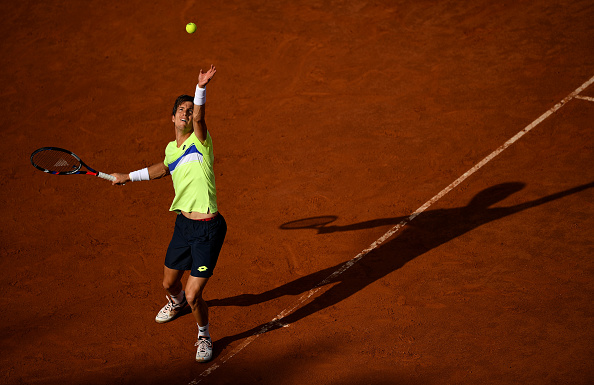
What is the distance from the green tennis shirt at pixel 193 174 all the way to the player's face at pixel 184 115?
0.49 feet

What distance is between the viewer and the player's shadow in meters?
8.19

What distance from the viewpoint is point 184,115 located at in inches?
276

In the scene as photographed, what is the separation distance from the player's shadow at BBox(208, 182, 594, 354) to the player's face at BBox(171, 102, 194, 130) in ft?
8.57

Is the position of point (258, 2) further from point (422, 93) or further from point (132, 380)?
point (132, 380)

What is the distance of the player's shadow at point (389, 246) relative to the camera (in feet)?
26.9

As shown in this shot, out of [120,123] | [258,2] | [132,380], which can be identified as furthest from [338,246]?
[258,2]

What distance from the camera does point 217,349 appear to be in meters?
7.59

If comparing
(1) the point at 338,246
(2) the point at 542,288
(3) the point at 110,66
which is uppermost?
(3) the point at 110,66

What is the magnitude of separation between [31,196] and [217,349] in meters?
4.75

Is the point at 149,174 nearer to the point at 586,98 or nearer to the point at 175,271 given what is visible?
the point at 175,271

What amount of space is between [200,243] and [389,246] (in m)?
3.07

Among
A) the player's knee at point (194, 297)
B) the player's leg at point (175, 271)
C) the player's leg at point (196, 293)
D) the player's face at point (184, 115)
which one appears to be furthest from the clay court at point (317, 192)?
the player's face at point (184, 115)

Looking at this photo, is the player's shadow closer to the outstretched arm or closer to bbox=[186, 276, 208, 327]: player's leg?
bbox=[186, 276, 208, 327]: player's leg

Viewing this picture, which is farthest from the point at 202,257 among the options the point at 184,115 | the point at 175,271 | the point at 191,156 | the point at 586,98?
the point at 586,98
